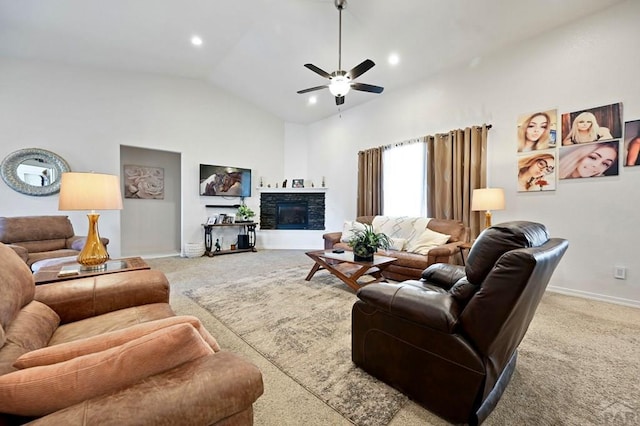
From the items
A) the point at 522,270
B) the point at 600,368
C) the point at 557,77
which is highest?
the point at 557,77

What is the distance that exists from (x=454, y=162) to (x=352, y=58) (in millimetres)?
2377

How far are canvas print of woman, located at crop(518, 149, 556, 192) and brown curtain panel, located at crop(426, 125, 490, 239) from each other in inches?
17.8

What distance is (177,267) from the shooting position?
469cm

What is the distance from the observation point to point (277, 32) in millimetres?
4285

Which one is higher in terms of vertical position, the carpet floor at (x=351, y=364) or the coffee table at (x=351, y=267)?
the coffee table at (x=351, y=267)

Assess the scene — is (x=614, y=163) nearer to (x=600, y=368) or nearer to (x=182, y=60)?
(x=600, y=368)

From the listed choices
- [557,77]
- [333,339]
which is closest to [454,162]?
[557,77]

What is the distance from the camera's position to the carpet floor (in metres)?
1.40

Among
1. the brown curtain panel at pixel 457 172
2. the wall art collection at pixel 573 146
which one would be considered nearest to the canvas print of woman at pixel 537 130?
the wall art collection at pixel 573 146

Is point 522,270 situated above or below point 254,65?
below

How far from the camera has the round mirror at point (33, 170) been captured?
13.4 feet

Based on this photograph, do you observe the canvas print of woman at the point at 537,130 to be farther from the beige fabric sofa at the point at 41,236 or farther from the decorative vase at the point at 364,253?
the beige fabric sofa at the point at 41,236

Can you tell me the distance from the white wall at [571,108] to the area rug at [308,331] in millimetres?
2797

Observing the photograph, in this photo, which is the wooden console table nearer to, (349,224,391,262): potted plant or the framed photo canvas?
the framed photo canvas
